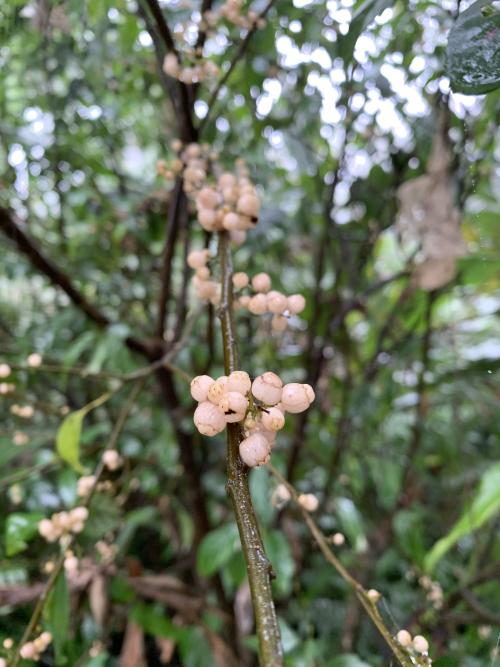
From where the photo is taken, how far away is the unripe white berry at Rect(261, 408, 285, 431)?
227mm

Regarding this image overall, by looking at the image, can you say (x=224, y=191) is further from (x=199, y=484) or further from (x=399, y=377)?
(x=399, y=377)

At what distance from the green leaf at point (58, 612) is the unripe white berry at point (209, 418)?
0.25 meters

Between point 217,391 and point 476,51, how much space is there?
20cm

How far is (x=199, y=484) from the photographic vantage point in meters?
0.76

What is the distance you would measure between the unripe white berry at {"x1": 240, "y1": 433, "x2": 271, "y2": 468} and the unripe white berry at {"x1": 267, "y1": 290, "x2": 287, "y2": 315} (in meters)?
0.14

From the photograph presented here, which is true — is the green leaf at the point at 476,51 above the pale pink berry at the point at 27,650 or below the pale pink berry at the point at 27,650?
above

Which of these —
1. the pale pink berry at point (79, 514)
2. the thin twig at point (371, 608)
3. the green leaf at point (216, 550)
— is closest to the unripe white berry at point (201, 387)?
the thin twig at point (371, 608)

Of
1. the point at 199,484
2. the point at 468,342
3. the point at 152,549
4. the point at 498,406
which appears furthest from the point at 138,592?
the point at 468,342

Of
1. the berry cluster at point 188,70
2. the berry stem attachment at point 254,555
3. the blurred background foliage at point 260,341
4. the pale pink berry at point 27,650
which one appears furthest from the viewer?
the blurred background foliage at point 260,341

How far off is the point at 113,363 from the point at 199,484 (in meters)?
0.23

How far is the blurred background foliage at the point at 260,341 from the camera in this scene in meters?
0.58

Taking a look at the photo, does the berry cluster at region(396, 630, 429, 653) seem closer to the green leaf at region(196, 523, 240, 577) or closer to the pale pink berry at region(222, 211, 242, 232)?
the pale pink berry at region(222, 211, 242, 232)

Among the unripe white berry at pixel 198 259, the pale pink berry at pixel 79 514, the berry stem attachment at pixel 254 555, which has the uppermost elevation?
the unripe white berry at pixel 198 259

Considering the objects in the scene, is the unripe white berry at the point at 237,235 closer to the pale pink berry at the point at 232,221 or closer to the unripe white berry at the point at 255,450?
the pale pink berry at the point at 232,221
